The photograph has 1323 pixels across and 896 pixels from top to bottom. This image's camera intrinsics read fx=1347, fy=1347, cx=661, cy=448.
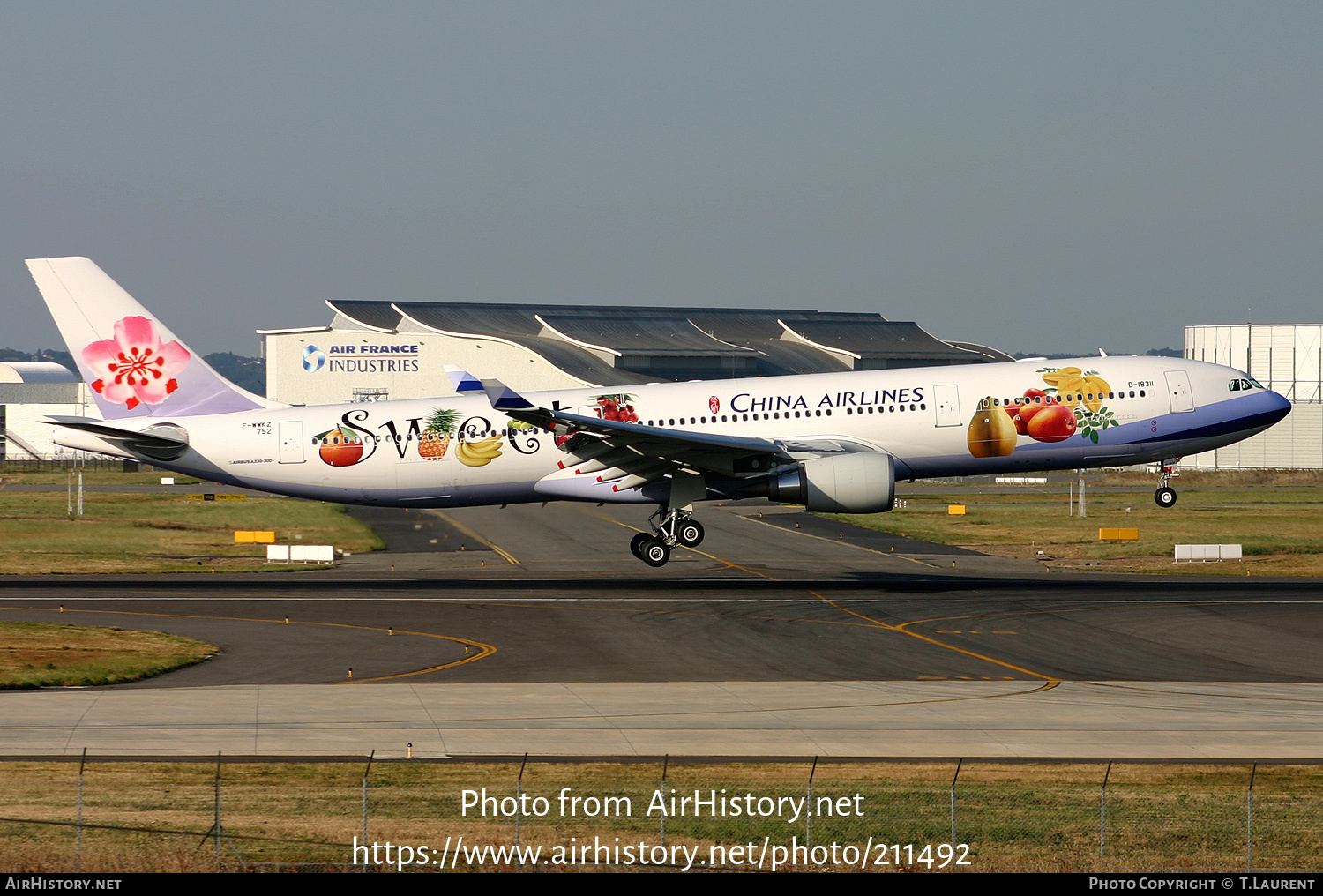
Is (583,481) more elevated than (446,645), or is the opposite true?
(583,481)

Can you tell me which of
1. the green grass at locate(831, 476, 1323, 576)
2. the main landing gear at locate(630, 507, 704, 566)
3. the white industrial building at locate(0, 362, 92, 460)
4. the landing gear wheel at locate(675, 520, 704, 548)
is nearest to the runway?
the main landing gear at locate(630, 507, 704, 566)

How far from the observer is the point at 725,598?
43656 mm

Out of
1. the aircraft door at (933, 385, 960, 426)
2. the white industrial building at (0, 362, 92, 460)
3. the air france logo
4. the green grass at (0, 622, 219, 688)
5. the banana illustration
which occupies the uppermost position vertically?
the aircraft door at (933, 385, 960, 426)

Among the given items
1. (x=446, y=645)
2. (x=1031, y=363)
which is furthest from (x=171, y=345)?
(x=1031, y=363)

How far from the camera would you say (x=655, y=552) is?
46.3 metres

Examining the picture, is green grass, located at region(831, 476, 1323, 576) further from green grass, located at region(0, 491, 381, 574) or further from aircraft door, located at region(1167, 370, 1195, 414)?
green grass, located at region(0, 491, 381, 574)

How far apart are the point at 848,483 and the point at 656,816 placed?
2576cm

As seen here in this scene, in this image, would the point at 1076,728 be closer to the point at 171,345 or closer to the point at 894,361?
the point at 171,345

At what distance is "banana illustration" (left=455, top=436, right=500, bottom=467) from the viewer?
45.6 m

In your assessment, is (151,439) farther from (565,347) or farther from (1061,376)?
(565,347)

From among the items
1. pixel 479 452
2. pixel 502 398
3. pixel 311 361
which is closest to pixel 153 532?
pixel 479 452

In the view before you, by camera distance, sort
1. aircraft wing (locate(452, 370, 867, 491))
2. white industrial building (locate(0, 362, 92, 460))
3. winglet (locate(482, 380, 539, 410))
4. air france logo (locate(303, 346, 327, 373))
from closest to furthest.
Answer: winglet (locate(482, 380, 539, 410)) < aircraft wing (locate(452, 370, 867, 491)) < air france logo (locate(303, 346, 327, 373)) < white industrial building (locate(0, 362, 92, 460))

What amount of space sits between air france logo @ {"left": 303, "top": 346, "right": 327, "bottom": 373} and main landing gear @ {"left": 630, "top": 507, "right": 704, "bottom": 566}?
8384 centimetres

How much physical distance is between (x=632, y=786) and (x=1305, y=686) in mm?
17509
